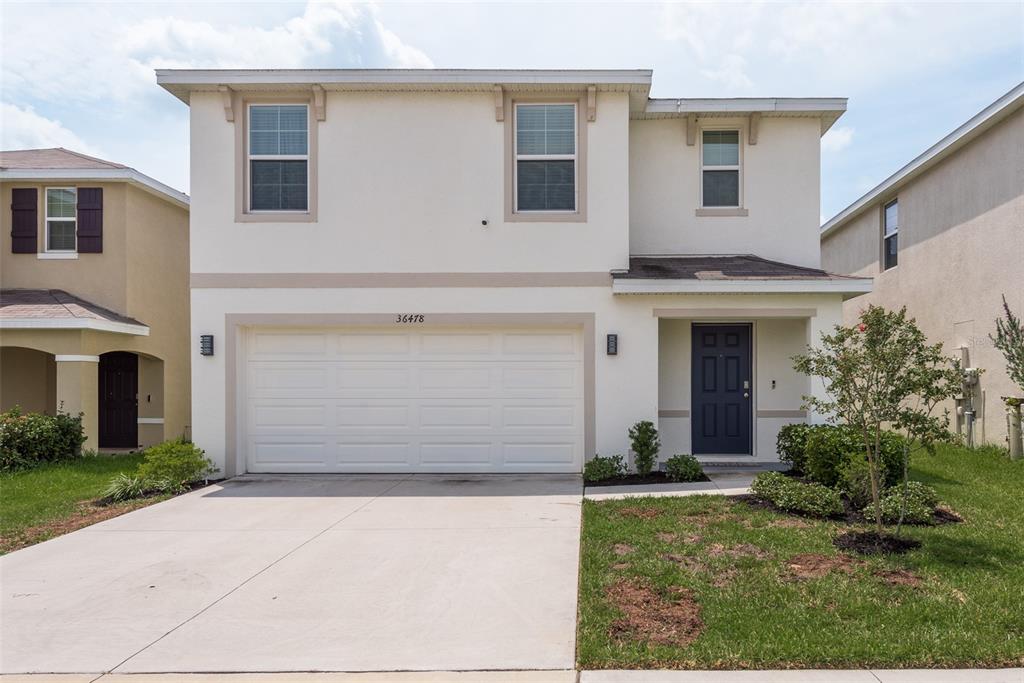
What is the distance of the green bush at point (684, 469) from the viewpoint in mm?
9055

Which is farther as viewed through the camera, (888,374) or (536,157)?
(536,157)

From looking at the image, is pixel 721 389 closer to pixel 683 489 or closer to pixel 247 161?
pixel 683 489

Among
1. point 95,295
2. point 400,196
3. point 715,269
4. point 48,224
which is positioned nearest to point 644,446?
point 715,269

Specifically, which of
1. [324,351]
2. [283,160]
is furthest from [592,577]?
[283,160]

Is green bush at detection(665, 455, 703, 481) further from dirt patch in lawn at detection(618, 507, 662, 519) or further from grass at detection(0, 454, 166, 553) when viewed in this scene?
grass at detection(0, 454, 166, 553)

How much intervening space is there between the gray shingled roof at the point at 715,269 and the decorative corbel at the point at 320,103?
→ 5132 millimetres

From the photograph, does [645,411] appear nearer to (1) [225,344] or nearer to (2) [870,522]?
(2) [870,522]

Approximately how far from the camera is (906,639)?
4043 millimetres

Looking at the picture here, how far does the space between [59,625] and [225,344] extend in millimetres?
5929

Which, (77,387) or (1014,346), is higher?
(1014,346)

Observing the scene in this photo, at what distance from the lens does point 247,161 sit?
33.1ft

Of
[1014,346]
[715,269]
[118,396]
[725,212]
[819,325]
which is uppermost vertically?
[725,212]

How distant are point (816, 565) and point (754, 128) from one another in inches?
304

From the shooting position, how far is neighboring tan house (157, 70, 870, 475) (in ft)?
32.1
